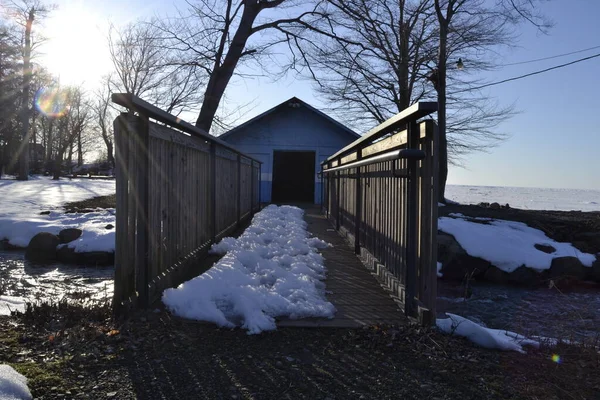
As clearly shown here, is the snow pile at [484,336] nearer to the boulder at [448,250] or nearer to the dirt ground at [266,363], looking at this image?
the dirt ground at [266,363]

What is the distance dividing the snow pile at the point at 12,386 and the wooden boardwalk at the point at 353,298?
174 centimetres

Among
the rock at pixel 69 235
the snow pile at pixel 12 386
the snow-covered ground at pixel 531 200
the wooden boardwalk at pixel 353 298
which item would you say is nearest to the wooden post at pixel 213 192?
the wooden boardwalk at pixel 353 298

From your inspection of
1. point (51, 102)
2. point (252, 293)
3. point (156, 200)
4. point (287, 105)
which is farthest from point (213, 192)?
point (51, 102)

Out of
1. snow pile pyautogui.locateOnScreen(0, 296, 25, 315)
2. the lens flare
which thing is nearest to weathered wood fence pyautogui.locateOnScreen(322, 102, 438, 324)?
snow pile pyautogui.locateOnScreen(0, 296, 25, 315)

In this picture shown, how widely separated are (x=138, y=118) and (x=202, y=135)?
205cm

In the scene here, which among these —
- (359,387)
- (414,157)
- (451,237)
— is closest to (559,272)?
(451,237)

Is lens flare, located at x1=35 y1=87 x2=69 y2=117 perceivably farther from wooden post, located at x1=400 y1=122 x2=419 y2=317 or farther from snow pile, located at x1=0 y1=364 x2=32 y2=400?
snow pile, located at x1=0 y1=364 x2=32 y2=400

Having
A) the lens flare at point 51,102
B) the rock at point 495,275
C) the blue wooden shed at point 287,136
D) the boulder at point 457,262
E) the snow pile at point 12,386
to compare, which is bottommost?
the rock at point 495,275

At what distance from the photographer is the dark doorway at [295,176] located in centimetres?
2441

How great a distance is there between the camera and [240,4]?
14.2 metres

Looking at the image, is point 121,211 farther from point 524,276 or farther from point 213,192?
point 524,276

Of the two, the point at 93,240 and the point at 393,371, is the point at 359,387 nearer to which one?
the point at 393,371

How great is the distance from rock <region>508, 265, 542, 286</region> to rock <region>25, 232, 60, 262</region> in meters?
8.63

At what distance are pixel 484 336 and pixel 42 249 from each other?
8.05 metres
